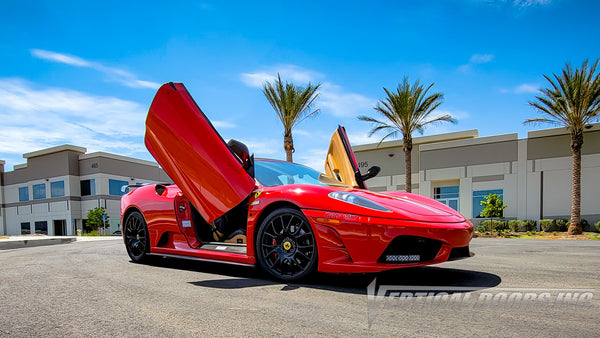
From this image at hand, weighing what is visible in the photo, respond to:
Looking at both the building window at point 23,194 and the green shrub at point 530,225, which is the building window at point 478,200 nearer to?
the green shrub at point 530,225

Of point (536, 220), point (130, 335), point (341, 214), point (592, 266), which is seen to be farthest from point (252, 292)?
point (536, 220)

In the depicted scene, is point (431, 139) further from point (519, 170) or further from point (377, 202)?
point (377, 202)

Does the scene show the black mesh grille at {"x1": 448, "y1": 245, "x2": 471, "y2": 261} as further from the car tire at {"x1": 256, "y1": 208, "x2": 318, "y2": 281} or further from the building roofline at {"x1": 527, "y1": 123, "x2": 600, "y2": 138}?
the building roofline at {"x1": 527, "y1": 123, "x2": 600, "y2": 138}

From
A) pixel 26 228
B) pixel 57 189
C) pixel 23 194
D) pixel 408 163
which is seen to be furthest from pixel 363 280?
pixel 23 194

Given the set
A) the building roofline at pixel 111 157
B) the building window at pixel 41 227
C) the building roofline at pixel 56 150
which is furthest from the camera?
the building window at pixel 41 227

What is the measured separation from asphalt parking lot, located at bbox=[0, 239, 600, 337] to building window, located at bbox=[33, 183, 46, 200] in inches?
2065

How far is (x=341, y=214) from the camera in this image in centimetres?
360

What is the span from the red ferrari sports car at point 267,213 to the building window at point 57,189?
48092mm

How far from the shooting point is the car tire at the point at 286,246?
12.4 ft

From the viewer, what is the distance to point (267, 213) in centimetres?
416

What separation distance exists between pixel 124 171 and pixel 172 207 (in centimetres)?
4830

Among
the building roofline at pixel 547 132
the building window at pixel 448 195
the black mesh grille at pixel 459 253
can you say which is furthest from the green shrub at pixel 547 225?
the black mesh grille at pixel 459 253

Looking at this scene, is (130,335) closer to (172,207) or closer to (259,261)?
(259,261)

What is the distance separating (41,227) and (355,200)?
56444 mm
